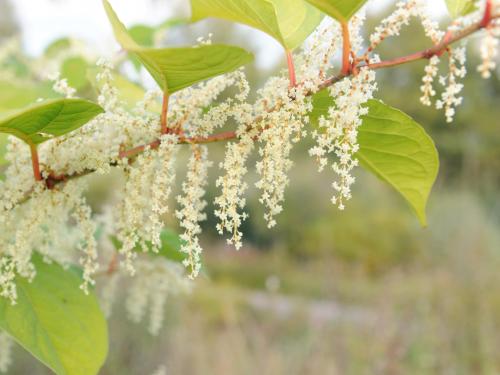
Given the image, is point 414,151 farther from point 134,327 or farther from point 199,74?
point 134,327

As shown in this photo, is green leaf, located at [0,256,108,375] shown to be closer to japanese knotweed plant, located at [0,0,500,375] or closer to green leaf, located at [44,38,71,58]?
japanese knotweed plant, located at [0,0,500,375]

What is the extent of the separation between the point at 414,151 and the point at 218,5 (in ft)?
0.93

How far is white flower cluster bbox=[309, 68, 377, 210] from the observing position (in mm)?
592

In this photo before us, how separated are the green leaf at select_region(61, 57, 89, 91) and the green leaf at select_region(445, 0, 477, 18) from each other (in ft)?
2.75

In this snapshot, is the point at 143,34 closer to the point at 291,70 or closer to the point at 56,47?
the point at 56,47

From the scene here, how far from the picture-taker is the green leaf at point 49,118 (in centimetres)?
55

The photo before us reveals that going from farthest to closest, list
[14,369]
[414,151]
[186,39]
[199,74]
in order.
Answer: [186,39], [14,369], [414,151], [199,74]

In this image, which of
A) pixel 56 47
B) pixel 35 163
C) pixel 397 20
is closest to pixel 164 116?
pixel 35 163

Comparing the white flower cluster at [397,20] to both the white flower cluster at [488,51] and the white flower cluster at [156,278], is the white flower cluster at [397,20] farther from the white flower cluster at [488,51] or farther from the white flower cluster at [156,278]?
the white flower cluster at [156,278]

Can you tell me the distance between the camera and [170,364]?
387cm

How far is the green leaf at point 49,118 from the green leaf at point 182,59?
7 centimetres

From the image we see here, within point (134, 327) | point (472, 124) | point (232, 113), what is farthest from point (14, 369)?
point (472, 124)

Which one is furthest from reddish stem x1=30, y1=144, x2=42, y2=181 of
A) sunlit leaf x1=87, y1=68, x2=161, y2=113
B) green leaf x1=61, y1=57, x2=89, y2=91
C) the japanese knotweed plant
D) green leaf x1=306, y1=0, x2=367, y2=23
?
green leaf x1=61, y1=57, x2=89, y2=91

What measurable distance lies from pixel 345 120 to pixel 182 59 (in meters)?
0.18
